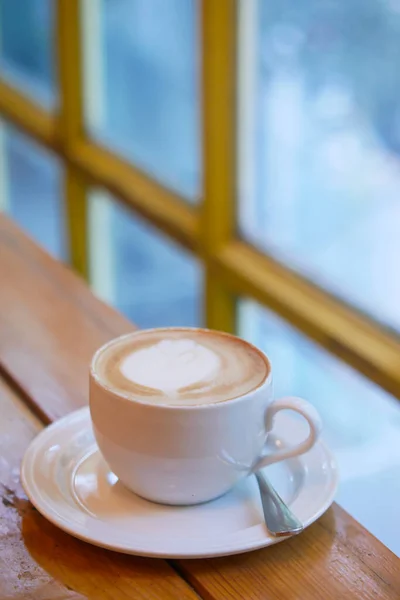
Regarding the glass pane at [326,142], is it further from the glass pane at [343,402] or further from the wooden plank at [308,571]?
the wooden plank at [308,571]

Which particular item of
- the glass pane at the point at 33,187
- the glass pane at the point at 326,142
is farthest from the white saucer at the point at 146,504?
the glass pane at the point at 33,187

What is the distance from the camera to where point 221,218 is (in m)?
1.67

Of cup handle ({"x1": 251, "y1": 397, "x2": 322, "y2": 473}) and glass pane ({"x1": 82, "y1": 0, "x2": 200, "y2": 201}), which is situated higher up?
cup handle ({"x1": 251, "y1": 397, "x2": 322, "y2": 473})

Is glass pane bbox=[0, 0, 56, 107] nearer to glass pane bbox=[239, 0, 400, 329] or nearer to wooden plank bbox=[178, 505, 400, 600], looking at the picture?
glass pane bbox=[239, 0, 400, 329]

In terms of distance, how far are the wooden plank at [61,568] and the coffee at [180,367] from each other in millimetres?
98

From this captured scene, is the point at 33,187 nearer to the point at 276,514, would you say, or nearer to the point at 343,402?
the point at 343,402

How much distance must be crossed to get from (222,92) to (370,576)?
3.98 feet

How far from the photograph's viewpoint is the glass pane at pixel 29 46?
238 cm

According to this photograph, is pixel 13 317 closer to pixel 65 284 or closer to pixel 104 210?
pixel 65 284

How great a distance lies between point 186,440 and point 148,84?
1649mm

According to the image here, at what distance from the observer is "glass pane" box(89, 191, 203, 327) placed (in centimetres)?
208

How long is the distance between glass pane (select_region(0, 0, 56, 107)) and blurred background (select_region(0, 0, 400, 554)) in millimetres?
83

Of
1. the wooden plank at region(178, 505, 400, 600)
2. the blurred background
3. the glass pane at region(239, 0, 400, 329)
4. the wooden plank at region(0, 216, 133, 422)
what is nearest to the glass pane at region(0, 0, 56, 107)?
the blurred background

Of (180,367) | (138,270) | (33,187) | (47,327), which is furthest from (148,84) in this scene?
(180,367)
